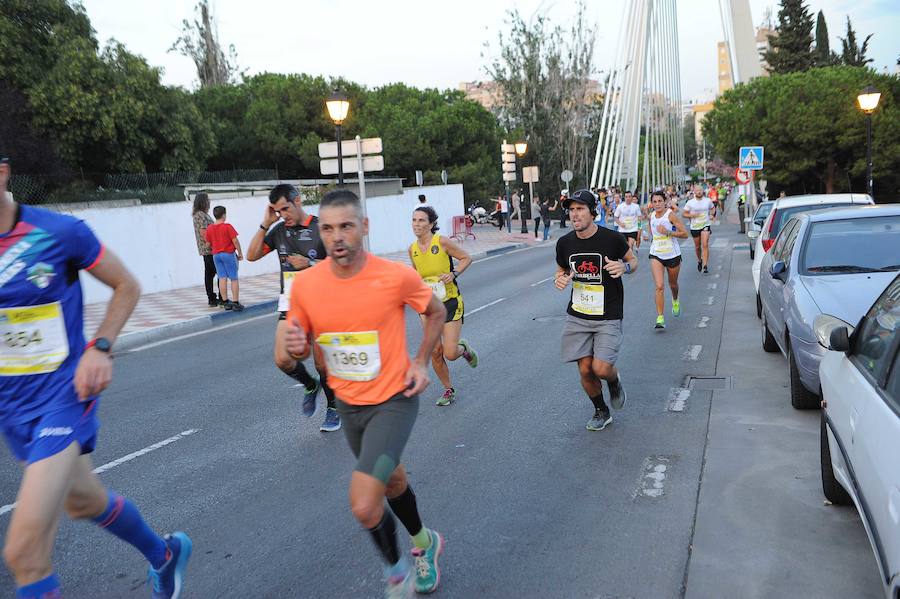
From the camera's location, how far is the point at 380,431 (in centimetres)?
335

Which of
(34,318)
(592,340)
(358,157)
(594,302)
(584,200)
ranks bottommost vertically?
(592,340)

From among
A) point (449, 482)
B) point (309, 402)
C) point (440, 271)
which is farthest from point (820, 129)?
point (449, 482)

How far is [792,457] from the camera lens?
541cm

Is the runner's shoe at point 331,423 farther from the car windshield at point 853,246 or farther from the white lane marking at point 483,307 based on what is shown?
the white lane marking at point 483,307

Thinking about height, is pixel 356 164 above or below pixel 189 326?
above

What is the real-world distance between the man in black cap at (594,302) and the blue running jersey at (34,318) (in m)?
3.88

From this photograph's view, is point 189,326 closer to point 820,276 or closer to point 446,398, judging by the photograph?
point 446,398

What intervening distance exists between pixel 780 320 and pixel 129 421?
583 cm

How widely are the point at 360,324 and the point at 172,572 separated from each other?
1.39 metres

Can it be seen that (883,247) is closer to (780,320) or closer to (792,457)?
(780,320)

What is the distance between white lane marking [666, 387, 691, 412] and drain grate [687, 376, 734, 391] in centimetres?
15

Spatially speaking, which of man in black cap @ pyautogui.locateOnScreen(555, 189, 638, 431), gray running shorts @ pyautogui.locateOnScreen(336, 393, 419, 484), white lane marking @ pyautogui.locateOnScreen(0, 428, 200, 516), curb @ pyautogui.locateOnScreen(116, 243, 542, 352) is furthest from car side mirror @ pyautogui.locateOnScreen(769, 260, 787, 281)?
curb @ pyautogui.locateOnScreen(116, 243, 542, 352)

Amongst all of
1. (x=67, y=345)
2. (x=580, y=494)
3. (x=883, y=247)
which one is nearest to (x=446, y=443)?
(x=580, y=494)

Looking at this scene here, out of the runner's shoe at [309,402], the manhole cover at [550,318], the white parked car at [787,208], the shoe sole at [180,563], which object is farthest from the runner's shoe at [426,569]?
the white parked car at [787,208]
